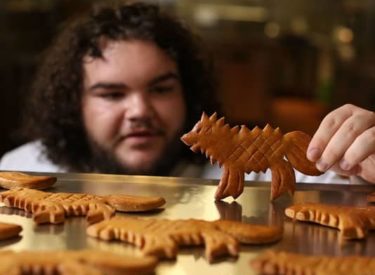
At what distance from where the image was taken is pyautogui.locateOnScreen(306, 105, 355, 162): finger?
791 mm

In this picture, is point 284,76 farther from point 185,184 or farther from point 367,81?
point 185,184

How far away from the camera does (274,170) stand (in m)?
0.79

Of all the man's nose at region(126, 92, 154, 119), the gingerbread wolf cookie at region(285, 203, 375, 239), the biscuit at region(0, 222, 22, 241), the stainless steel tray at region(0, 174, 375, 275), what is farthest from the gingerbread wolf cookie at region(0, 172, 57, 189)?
the man's nose at region(126, 92, 154, 119)

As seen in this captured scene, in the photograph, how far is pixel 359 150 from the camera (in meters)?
0.83

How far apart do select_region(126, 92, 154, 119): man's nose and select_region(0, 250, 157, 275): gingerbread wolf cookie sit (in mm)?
794

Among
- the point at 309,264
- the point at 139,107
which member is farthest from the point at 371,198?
the point at 139,107

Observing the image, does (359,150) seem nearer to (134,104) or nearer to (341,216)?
(341,216)

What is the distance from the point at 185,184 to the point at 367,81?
257 cm

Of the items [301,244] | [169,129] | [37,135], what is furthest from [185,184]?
[37,135]

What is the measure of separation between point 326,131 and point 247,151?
0.11 metres

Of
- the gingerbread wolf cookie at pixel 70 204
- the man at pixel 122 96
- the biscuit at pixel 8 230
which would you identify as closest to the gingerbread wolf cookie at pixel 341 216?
the gingerbread wolf cookie at pixel 70 204

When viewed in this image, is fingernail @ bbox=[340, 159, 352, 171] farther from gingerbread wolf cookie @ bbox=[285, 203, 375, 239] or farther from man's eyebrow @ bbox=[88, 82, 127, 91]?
man's eyebrow @ bbox=[88, 82, 127, 91]

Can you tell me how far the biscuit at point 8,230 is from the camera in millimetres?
637

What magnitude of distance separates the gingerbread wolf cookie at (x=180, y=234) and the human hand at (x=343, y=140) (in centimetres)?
16
